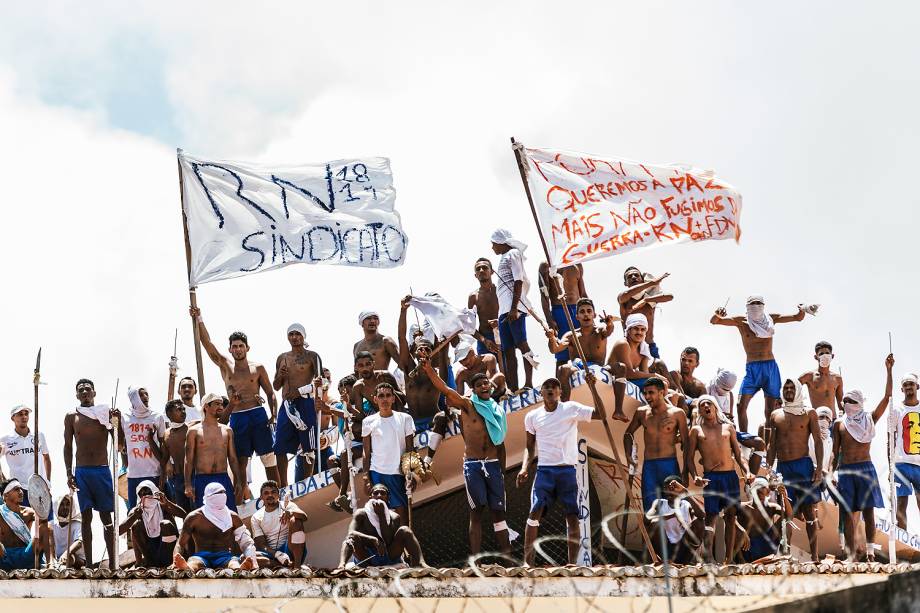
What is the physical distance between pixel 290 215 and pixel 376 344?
7.89 feet

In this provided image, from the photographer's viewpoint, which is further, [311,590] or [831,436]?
[831,436]

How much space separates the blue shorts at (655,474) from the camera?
17406 millimetres

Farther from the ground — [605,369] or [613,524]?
[605,369]

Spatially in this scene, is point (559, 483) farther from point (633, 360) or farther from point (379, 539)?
point (633, 360)

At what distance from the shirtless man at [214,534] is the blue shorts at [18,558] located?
5.82 feet

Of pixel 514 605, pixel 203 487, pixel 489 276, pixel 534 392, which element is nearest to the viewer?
pixel 514 605

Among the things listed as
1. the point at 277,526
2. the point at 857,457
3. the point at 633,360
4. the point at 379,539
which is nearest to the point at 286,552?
the point at 277,526

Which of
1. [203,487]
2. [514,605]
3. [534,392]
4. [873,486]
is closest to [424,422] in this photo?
[534,392]

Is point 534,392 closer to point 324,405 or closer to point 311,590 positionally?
point 324,405

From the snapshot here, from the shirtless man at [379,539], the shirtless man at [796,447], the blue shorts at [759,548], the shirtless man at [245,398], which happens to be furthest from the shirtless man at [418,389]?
the shirtless man at [796,447]

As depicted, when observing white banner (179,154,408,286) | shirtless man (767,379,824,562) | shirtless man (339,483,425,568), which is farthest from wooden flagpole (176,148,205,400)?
shirtless man (767,379,824,562)

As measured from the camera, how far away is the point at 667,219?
18.6 metres

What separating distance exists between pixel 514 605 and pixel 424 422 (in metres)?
3.66

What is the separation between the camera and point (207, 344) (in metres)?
19.6
